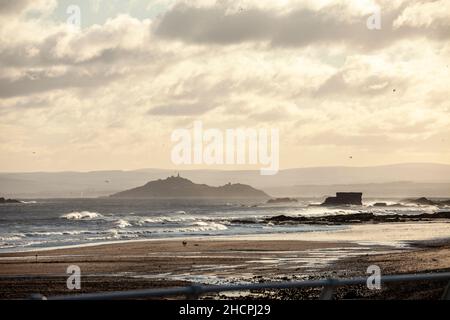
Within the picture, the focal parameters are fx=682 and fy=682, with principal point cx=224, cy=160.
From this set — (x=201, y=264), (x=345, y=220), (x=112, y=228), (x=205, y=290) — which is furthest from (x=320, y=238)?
(x=205, y=290)

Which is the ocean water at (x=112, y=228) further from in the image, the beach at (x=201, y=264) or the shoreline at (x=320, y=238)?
the beach at (x=201, y=264)

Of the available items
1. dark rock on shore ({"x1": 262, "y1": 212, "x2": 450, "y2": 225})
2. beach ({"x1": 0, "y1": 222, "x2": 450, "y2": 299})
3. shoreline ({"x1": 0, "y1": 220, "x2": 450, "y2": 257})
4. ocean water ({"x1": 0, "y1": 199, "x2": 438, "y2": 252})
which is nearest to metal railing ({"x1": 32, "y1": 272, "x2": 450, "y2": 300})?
beach ({"x1": 0, "y1": 222, "x2": 450, "y2": 299})

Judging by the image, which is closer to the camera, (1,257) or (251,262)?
(251,262)

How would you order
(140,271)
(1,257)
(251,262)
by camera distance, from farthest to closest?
(1,257) → (251,262) → (140,271)

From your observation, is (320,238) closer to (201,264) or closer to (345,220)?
(201,264)

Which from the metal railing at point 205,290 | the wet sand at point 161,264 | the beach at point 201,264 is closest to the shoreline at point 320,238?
the beach at point 201,264

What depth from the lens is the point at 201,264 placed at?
1177 inches

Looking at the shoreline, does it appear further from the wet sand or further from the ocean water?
the wet sand
